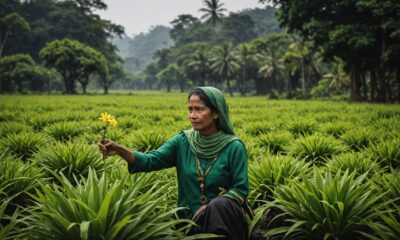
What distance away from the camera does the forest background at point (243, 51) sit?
25406mm

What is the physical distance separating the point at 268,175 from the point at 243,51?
57.3m

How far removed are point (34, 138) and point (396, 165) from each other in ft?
22.4

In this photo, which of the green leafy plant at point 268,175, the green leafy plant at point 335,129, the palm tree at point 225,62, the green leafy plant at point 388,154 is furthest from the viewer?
the palm tree at point 225,62

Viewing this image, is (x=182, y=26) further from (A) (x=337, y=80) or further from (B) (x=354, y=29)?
(B) (x=354, y=29)

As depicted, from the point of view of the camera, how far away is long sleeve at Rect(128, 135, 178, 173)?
10.2 feet

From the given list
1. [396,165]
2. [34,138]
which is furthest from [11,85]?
[396,165]

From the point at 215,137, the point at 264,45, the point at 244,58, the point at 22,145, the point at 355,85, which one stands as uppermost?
the point at 264,45

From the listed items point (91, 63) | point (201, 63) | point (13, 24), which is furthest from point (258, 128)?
point (13, 24)

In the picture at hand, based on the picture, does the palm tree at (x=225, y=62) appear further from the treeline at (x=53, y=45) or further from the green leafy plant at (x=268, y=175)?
the green leafy plant at (x=268, y=175)

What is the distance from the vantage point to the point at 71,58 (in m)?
47.8

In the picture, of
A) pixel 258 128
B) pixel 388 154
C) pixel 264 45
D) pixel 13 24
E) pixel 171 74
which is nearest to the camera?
pixel 388 154

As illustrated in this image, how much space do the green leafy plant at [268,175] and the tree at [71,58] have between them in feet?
153

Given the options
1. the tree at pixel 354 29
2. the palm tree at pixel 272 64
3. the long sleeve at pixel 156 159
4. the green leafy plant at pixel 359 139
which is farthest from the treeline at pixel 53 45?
the long sleeve at pixel 156 159

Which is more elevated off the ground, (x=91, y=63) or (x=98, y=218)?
(x=91, y=63)
